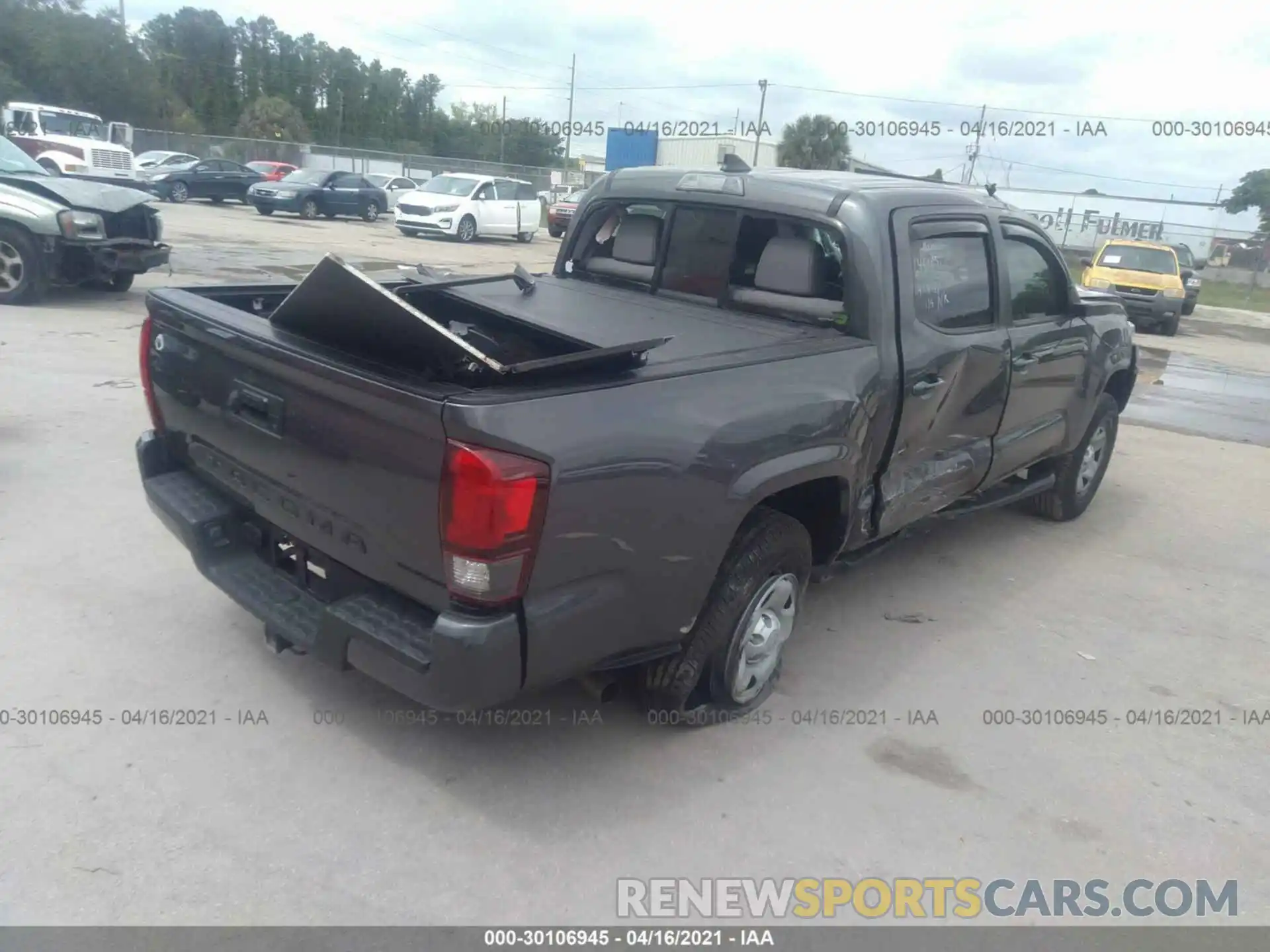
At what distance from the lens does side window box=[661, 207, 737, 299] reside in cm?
438

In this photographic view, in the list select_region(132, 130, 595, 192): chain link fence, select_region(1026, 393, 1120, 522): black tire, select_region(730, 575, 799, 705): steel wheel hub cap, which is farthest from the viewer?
select_region(132, 130, 595, 192): chain link fence

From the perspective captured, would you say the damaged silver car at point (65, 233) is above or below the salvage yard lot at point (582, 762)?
above

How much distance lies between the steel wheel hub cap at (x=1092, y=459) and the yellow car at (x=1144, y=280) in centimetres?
1340

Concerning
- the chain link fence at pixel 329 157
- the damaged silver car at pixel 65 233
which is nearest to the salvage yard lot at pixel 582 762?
the damaged silver car at pixel 65 233

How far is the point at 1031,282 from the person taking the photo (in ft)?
16.8

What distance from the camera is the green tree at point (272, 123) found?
60500 millimetres

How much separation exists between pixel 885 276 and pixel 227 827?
3055 millimetres

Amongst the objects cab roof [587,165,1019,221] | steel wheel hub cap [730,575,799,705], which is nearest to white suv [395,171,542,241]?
cab roof [587,165,1019,221]

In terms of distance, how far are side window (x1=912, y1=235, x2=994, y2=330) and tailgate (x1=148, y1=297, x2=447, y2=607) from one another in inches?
93.4

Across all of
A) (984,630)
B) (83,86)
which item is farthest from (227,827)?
(83,86)

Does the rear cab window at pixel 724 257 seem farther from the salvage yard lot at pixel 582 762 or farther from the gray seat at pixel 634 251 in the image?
the salvage yard lot at pixel 582 762

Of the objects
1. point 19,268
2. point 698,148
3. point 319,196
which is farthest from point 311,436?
point 698,148

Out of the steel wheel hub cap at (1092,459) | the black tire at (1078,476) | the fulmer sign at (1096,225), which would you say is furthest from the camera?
the fulmer sign at (1096,225)

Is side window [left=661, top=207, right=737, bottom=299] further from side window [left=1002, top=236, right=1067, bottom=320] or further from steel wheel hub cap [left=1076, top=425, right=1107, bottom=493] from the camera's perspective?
steel wheel hub cap [left=1076, top=425, right=1107, bottom=493]
